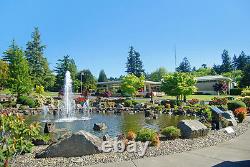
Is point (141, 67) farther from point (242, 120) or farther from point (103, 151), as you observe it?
point (103, 151)

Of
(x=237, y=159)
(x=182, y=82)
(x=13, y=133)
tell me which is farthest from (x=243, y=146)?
(x=182, y=82)

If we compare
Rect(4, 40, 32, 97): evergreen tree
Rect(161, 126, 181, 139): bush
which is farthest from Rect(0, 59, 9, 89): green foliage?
Rect(161, 126, 181, 139): bush

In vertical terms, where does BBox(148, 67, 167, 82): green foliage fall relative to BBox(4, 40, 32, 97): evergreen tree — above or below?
above

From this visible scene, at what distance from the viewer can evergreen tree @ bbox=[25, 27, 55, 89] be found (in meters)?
67.8

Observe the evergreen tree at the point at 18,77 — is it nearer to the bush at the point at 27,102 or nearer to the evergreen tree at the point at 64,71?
the bush at the point at 27,102

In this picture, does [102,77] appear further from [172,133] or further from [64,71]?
[172,133]

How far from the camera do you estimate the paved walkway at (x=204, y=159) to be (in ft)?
29.0

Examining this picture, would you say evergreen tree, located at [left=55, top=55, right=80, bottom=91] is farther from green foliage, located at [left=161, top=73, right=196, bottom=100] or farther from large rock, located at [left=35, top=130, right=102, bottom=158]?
large rock, located at [left=35, top=130, right=102, bottom=158]

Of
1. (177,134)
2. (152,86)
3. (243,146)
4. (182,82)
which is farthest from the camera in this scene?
(152,86)

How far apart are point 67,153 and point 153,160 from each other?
287cm

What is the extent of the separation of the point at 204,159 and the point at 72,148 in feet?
13.9

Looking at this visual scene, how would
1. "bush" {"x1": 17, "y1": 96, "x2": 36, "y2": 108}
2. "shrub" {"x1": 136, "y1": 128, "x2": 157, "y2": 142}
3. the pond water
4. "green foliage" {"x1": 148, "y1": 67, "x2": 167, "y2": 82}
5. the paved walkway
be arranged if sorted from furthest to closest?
"green foliage" {"x1": 148, "y1": 67, "x2": 167, "y2": 82}, "bush" {"x1": 17, "y1": 96, "x2": 36, "y2": 108}, the pond water, "shrub" {"x1": 136, "y1": 128, "x2": 157, "y2": 142}, the paved walkway

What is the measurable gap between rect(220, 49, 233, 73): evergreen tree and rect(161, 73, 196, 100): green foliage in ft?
273

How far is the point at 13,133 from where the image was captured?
8672 millimetres
